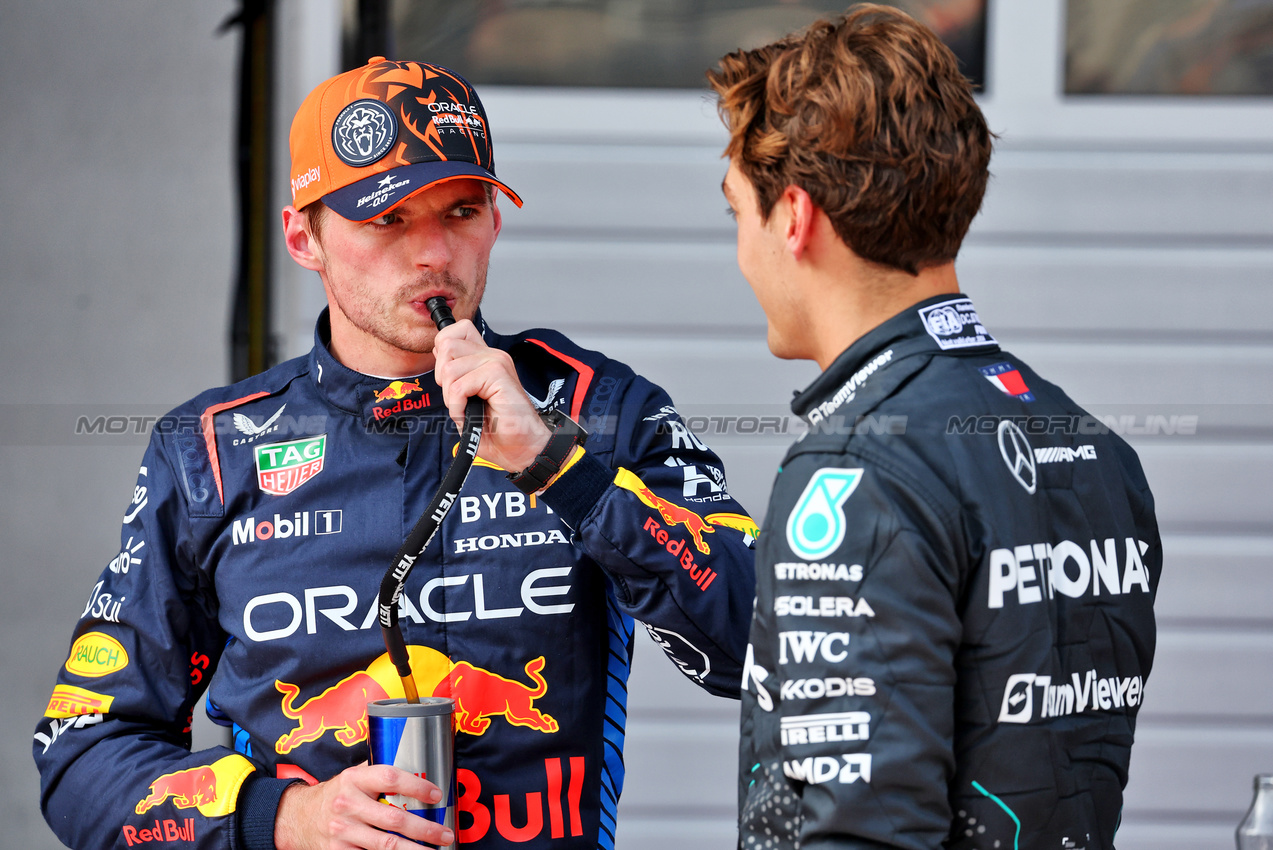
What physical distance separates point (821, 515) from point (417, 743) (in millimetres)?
546

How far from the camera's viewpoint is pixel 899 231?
979mm

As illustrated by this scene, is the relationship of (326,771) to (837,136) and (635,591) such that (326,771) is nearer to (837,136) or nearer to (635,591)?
(635,591)

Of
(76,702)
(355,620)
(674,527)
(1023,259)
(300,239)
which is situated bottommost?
(76,702)

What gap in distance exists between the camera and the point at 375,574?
1.42 metres

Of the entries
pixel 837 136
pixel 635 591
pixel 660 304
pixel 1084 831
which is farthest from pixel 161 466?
pixel 660 304

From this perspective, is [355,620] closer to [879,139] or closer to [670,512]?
[670,512]

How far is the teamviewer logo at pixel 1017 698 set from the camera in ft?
2.95

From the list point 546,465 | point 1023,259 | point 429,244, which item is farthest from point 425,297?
point 1023,259

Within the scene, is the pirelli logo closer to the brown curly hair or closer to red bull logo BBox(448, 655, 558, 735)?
red bull logo BBox(448, 655, 558, 735)

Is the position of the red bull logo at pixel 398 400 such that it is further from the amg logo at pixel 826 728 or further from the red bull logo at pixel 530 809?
the amg logo at pixel 826 728

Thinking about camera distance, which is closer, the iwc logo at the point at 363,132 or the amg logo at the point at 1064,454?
the amg logo at the point at 1064,454

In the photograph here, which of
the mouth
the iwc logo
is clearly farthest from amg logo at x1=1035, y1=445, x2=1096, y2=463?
the iwc logo

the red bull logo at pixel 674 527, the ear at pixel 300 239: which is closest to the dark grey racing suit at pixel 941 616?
the red bull logo at pixel 674 527

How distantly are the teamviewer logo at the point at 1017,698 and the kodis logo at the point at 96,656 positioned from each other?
107cm
